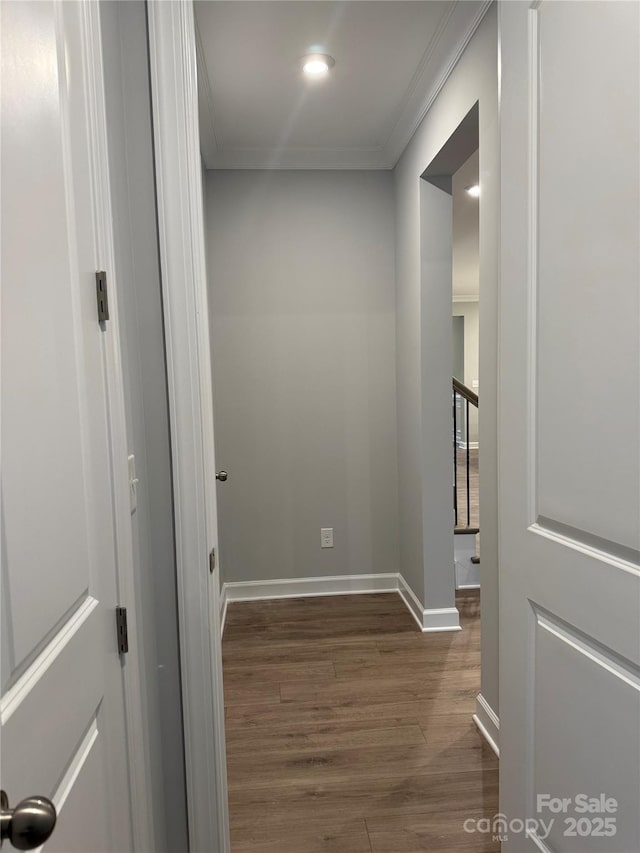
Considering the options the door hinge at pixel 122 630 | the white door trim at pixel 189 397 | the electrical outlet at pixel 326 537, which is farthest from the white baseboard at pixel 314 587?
the door hinge at pixel 122 630

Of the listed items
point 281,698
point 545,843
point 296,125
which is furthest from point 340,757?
point 296,125

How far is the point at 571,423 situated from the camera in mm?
1099

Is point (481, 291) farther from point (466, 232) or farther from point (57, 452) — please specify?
point (466, 232)

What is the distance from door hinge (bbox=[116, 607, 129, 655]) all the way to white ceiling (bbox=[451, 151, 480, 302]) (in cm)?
308

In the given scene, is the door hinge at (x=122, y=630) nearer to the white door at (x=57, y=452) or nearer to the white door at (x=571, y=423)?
the white door at (x=57, y=452)

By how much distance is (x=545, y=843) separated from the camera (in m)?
1.24

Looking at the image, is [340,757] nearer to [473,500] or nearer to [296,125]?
[296,125]

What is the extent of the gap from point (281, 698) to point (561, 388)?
193 cm

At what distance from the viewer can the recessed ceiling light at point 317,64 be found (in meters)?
2.29

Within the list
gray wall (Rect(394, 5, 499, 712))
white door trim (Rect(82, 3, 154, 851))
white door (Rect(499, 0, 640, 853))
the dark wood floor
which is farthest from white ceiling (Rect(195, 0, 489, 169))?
the dark wood floor

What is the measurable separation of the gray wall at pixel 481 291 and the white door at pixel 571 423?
681mm

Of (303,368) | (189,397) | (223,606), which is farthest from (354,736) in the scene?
(303,368)

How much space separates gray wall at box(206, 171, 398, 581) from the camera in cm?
338

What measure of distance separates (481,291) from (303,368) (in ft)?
5.06
